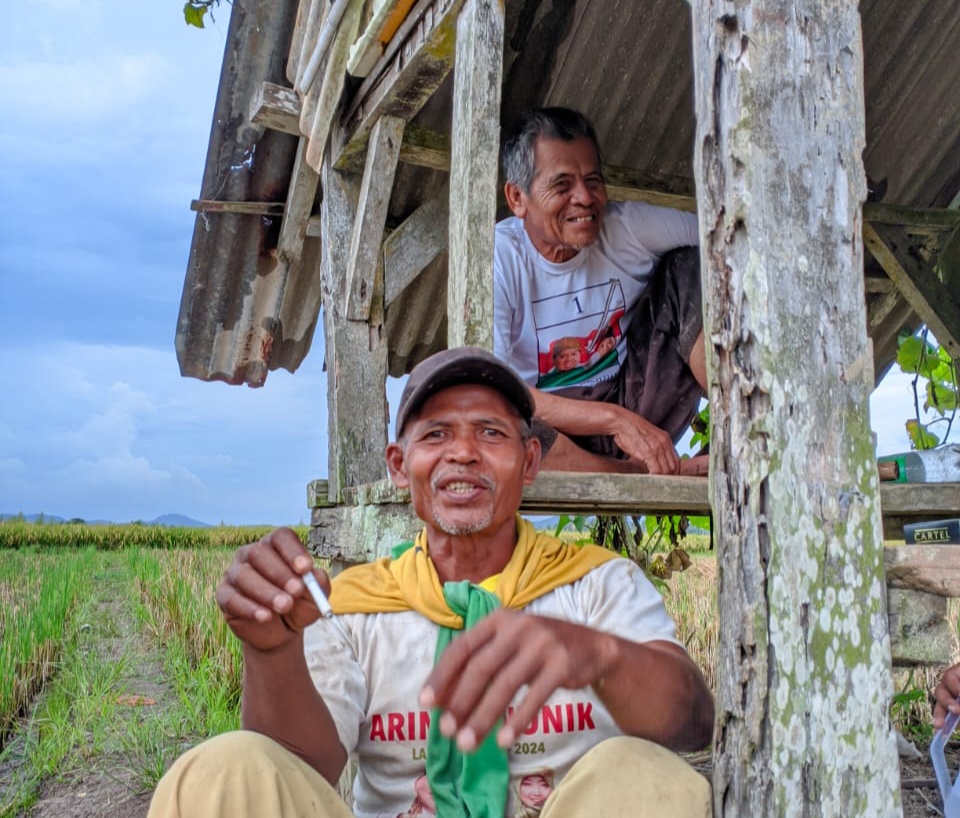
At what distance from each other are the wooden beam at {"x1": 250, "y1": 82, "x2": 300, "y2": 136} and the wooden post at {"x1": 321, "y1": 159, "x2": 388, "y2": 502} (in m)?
0.63

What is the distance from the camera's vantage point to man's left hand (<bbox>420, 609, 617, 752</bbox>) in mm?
1104

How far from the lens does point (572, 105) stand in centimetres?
408

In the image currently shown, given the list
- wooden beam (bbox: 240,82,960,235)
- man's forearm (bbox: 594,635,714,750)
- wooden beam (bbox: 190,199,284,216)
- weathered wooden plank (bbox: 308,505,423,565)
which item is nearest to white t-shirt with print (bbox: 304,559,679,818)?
man's forearm (bbox: 594,635,714,750)

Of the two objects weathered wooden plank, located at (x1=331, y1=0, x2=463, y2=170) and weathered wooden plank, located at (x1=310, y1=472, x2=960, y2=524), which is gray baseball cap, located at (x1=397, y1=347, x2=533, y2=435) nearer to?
weathered wooden plank, located at (x1=310, y1=472, x2=960, y2=524)

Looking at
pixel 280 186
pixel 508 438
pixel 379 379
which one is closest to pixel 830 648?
pixel 508 438

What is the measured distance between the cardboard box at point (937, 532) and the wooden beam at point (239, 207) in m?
3.46

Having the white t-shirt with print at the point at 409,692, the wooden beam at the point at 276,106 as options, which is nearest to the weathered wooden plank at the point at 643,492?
the white t-shirt with print at the point at 409,692

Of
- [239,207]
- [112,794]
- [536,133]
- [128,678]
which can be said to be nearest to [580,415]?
[536,133]

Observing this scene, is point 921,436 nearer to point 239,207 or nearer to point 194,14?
point 239,207

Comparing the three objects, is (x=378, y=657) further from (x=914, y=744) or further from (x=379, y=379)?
(x=914, y=744)

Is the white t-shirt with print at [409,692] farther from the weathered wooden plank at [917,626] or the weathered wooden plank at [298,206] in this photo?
the weathered wooden plank at [298,206]

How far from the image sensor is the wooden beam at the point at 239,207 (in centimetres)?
455

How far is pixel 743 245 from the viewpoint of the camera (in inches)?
58.1

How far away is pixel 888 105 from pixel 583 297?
1872 mm
